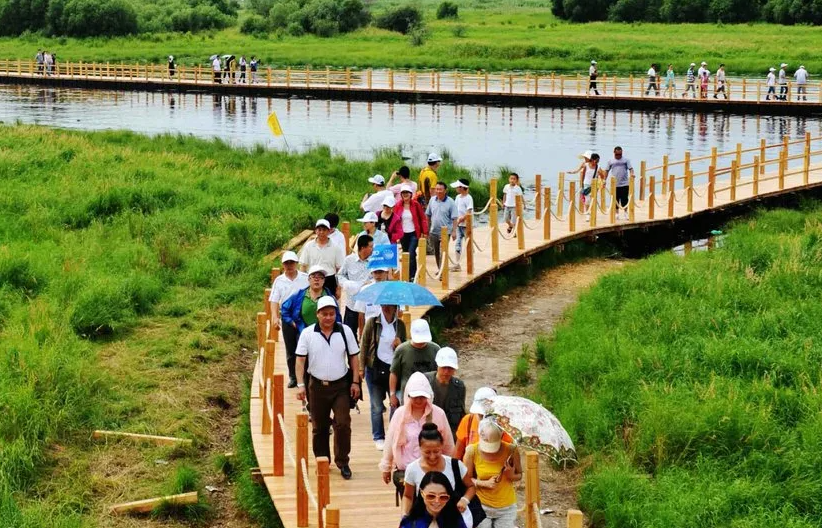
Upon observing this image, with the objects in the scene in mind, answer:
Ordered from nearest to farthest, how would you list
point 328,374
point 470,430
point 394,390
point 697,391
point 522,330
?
point 470,430, point 394,390, point 328,374, point 697,391, point 522,330

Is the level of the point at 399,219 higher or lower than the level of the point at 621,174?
higher

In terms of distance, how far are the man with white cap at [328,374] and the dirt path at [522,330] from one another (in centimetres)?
238

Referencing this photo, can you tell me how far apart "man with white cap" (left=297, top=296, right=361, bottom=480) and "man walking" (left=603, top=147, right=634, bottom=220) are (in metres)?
13.7

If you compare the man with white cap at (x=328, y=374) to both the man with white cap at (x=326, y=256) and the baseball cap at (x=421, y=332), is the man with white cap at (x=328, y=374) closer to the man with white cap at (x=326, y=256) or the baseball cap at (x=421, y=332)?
the baseball cap at (x=421, y=332)

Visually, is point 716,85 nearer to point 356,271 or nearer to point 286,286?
Result: point 356,271

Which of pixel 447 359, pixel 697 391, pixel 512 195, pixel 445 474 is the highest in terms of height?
pixel 447 359

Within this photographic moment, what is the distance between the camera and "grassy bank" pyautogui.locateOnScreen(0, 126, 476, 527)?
12820 mm

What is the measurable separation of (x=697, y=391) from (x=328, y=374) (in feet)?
15.2

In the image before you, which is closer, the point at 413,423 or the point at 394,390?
the point at 413,423

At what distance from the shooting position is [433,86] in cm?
5650

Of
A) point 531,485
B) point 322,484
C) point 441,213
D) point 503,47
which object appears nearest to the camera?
point 531,485

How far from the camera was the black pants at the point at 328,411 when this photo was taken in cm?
1044

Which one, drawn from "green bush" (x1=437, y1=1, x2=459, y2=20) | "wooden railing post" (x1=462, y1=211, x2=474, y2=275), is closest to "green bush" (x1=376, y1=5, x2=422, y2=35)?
"green bush" (x1=437, y1=1, x2=459, y2=20)

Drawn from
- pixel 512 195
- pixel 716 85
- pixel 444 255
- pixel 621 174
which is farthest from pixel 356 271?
pixel 716 85
